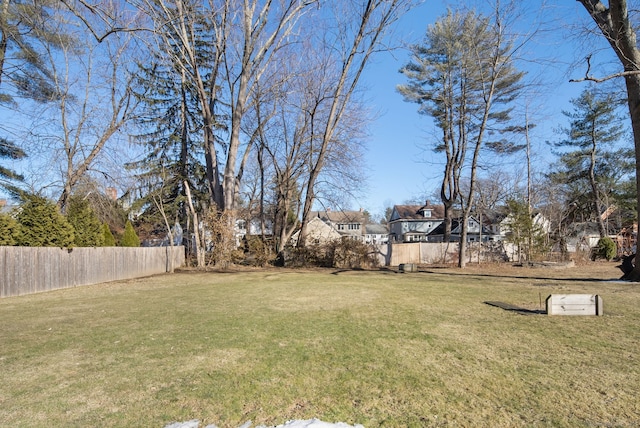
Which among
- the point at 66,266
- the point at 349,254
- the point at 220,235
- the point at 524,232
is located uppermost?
the point at 220,235

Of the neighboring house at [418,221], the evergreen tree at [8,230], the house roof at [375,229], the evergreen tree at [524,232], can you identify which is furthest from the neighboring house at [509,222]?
the house roof at [375,229]

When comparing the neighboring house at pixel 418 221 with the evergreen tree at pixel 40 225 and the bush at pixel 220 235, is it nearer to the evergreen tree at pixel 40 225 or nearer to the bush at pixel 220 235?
the bush at pixel 220 235

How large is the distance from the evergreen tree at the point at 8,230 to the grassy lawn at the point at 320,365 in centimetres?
333

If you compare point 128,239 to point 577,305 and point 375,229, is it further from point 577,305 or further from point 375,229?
point 375,229

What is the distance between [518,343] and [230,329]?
4.32 metres

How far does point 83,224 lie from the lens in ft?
45.2

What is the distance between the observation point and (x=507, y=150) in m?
23.6

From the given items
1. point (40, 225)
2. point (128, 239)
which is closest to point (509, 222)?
point (128, 239)

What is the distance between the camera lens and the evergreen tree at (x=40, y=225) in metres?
11.4

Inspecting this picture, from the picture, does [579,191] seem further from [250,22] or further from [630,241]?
[250,22]

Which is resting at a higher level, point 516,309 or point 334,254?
point 334,254

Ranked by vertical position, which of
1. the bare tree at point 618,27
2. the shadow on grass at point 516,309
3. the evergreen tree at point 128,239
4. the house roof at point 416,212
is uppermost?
the bare tree at point 618,27

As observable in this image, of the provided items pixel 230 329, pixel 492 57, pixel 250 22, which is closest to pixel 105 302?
pixel 230 329

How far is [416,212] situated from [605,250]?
1090 inches
